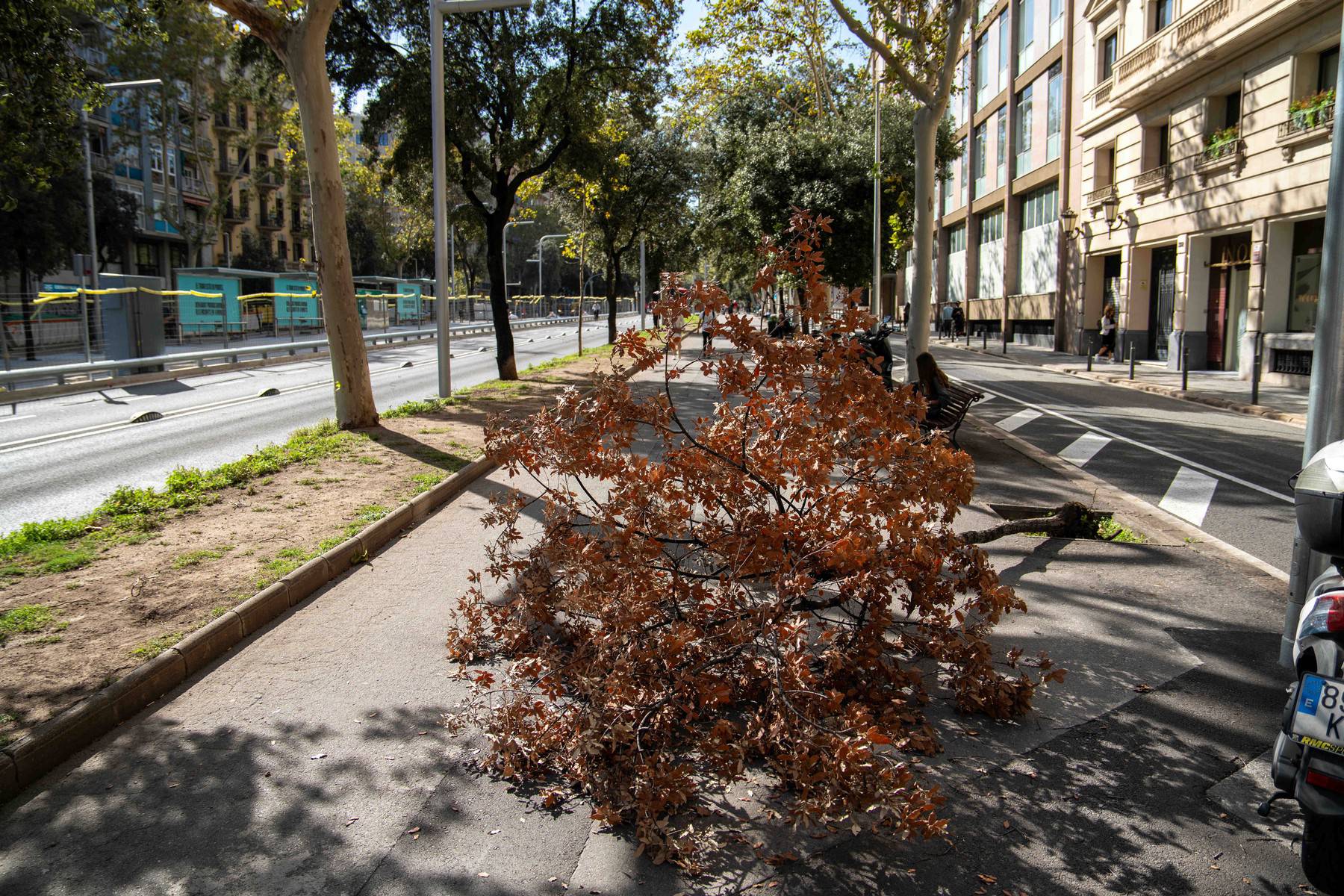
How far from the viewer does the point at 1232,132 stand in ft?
72.2

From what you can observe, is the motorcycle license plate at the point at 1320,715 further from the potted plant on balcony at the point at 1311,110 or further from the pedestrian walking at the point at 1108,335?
the pedestrian walking at the point at 1108,335

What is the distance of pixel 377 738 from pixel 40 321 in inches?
949

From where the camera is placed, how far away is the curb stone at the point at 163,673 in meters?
3.60

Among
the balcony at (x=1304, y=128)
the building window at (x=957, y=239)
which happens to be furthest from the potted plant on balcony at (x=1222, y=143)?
the building window at (x=957, y=239)

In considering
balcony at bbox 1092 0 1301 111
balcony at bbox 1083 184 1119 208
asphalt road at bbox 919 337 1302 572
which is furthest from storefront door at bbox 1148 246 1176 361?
asphalt road at bbox 919 337 1302 572

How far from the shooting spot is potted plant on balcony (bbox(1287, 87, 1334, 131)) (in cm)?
1819

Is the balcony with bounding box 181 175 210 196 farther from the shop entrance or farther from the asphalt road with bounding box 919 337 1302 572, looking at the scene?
the shop entrance

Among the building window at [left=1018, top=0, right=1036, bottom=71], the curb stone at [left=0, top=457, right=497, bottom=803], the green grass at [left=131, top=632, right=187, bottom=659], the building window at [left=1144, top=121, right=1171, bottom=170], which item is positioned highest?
the building window at [left=1018, top=0, right=1036, bottom=71]

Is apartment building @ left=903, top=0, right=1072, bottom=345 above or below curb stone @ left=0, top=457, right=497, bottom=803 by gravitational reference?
above

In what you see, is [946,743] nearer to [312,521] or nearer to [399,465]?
[312,521]

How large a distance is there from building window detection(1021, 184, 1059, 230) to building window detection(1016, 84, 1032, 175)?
48.3 inches

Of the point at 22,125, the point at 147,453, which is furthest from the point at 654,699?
the point at 147,453

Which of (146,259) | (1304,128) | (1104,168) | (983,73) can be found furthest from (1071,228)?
(146,259)

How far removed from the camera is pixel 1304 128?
1894 centimetres
